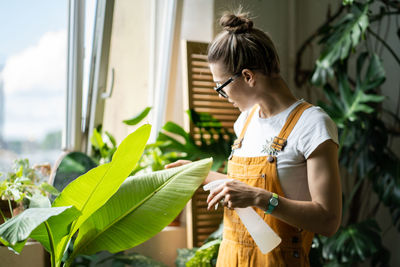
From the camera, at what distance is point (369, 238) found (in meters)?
2.71

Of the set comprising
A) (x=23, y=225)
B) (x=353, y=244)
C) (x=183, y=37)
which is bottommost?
(x=353, y=244)

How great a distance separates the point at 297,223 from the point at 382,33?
261 centimetres

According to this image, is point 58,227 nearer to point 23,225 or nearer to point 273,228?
point 23,225

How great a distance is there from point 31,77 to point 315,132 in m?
1.98

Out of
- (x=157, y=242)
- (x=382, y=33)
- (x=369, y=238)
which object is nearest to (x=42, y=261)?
(x=157, y=242)

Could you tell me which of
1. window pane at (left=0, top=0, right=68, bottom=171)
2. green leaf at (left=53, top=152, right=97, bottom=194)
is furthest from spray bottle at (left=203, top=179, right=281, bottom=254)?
window pane at (left=0, top=0, right=68, bottom=171)

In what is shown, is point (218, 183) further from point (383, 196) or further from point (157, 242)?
point (383, 196)

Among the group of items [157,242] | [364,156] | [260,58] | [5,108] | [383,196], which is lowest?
[157,242]

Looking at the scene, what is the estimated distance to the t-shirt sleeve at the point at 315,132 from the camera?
1317mm

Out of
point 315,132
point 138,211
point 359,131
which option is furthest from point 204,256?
point 359,131

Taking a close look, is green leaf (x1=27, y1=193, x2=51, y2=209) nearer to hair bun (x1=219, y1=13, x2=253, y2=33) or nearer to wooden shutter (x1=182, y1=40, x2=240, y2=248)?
hair bun (x1=219, y1=13, x2=253, y2=33)

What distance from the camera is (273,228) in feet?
4.73

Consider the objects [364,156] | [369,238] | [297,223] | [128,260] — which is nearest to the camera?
[297,223]

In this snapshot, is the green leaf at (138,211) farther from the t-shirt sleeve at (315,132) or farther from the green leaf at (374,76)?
the green leaf at (374,76)
